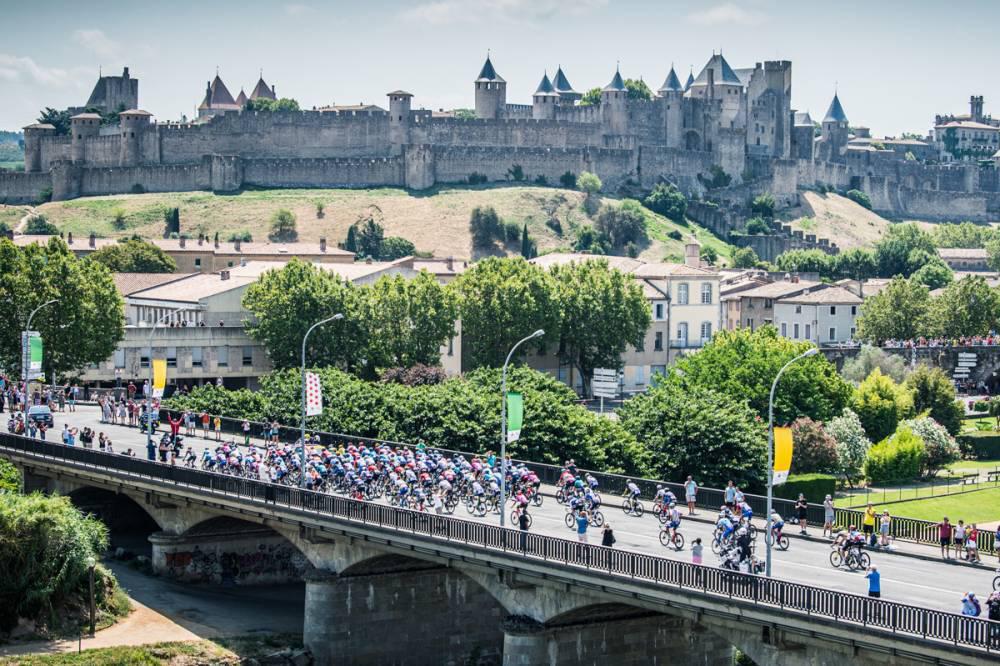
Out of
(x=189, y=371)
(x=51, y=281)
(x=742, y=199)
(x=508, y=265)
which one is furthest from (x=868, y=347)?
(x=742, y=199)

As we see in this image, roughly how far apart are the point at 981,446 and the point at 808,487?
79.1 feet

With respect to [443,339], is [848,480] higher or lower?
lower

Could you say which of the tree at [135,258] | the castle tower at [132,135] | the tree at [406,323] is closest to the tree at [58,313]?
the tree at [406,323]

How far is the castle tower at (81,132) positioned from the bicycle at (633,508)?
142m

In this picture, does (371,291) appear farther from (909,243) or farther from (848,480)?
(909,243)

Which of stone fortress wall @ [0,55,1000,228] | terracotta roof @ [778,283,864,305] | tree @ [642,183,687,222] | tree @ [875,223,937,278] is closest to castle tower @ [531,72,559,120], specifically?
stone fortress wall @ [0,55,1000,228]

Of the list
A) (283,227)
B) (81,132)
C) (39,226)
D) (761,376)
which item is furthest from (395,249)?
(761,376)

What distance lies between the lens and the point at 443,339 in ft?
299

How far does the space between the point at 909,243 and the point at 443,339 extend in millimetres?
94854

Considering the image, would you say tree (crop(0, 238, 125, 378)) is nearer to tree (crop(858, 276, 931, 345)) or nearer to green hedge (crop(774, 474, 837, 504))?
green hedge (crop(774, 474, 837, 504))

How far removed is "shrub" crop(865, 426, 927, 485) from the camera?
262 ft

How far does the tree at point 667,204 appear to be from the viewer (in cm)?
17625

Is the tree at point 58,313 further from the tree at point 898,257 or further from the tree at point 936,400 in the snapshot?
the tree at point 898,257

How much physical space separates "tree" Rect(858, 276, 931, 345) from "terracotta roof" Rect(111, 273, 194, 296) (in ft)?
147
